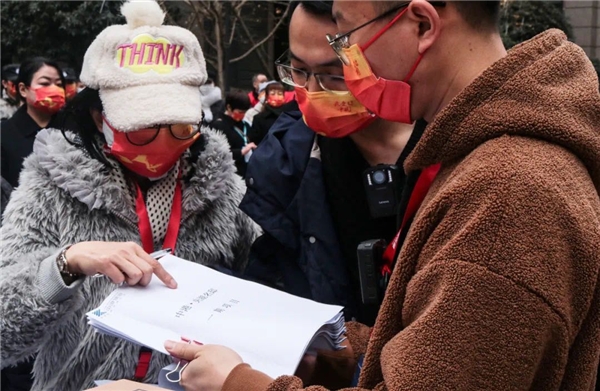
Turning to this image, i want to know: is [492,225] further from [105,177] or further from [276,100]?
[276,100]

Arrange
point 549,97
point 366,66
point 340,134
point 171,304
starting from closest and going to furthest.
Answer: point 549,97 → point 366,66 → point 171,304 → point 340,134

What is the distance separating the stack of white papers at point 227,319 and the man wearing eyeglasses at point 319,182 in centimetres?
37

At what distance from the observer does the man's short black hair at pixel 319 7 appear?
88.5 inches

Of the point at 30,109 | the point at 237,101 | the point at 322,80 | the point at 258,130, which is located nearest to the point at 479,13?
the point at 322,80

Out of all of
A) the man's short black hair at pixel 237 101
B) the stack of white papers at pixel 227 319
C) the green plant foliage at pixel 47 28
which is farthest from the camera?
the green plant foliage at pixel 47 28

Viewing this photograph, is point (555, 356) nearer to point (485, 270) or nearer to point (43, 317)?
point (485, 270)

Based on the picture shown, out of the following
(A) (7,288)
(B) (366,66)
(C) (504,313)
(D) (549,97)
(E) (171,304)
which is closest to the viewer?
(C) (504,313)

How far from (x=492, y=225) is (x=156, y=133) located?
4.96 ft

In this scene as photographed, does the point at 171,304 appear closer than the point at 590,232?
No

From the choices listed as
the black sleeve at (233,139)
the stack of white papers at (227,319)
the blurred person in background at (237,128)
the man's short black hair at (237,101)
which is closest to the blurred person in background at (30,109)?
the blurred person in background at (237,128)

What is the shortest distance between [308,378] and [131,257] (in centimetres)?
57

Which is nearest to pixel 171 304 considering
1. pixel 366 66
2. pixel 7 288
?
pixel 7 288

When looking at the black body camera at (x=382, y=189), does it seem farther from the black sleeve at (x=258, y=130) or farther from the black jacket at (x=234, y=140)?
the black sleeve at (x=258, y=130)

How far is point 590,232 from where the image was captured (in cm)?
117
